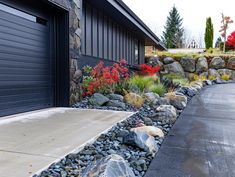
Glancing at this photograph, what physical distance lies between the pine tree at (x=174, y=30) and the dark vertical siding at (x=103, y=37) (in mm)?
27005

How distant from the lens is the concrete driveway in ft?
8.39

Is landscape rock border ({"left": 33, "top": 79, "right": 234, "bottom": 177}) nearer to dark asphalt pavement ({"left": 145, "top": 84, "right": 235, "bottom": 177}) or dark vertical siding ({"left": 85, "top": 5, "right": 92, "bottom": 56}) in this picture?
dark asphalt pavement ({"left": 145, "top": 84, "right": 235, "bottom": 177})

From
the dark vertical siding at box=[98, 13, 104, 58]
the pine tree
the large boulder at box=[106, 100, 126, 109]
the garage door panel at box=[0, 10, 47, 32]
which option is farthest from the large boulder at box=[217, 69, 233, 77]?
the pine tree

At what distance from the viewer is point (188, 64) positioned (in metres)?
16.8

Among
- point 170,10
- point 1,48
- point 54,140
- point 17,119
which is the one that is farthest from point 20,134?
point 170,10

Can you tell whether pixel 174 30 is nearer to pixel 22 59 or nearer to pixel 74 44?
pixel 74 44

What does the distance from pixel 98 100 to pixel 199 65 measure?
1212 cm

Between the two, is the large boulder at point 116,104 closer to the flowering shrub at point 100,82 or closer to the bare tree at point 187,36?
the flowering shrub at point 100,82

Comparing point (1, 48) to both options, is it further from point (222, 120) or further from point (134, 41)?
point (134, 41)

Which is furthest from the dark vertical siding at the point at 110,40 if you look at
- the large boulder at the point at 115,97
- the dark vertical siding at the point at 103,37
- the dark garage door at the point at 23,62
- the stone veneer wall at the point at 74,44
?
the dark garage door at the point at 23,62

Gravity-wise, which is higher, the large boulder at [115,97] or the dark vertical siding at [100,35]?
the dark vertical siding at [100,35]

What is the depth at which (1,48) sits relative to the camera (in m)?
4.74

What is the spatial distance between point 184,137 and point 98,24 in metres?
6.13

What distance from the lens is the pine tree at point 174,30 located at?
129 ft
